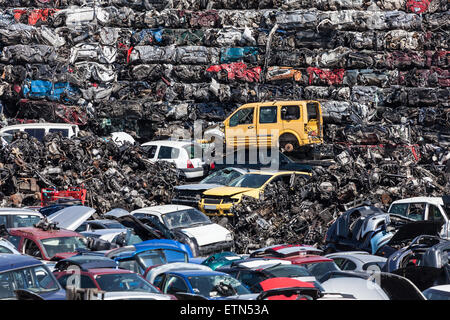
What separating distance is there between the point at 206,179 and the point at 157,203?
1.51m

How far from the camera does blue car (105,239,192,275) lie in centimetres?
1030

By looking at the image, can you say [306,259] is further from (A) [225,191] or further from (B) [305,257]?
(A) [225,191]

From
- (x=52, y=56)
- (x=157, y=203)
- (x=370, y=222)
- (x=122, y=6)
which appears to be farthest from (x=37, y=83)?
(x=370, y=222)

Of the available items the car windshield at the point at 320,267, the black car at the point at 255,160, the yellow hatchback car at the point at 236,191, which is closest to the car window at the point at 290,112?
the black car at the point at 255,160

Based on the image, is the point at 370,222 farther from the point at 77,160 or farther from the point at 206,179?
the point at 77,160

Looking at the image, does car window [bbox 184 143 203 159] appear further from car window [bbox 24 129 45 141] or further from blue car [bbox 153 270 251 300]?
blue car [bbox 153 270 251 300]

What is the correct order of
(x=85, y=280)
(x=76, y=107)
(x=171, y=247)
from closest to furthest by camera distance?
1. (x=85, y=280)
2. (x=171, y=247)
3. (x=76, y=107)

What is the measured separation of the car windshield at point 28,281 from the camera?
8133 mm

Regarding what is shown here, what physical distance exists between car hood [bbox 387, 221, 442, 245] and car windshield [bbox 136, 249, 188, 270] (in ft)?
13.1

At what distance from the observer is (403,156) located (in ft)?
62.5

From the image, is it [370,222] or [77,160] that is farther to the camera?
[77,160]

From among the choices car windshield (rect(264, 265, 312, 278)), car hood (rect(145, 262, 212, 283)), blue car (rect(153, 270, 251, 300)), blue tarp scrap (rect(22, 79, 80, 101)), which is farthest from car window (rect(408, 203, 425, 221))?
blue tarp scrap (rect(22, 79, 80, 101))

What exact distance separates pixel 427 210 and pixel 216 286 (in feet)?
21.1

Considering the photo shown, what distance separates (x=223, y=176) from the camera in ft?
59.4
